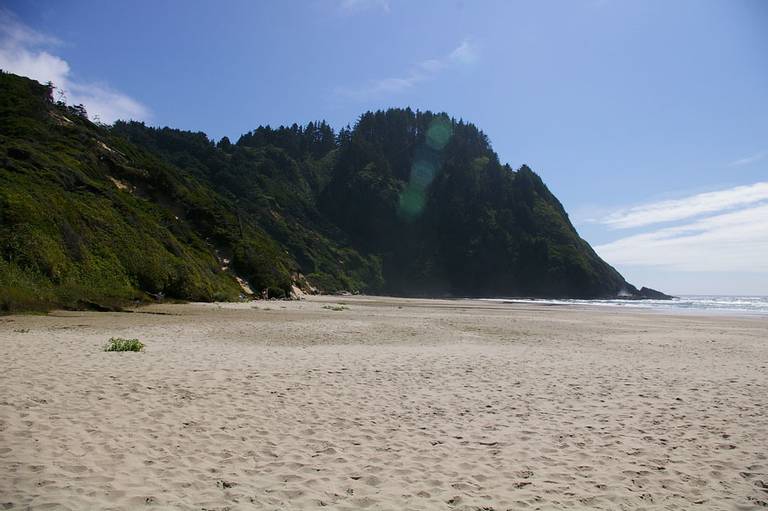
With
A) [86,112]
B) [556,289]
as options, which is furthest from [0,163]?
[556,289]

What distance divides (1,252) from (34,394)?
1948 cm

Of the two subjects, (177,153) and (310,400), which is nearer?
(310,400)

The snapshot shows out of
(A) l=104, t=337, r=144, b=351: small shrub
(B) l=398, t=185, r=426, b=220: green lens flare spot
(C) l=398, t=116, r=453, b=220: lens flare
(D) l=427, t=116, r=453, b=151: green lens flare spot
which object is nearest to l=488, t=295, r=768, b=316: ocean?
(A) l=104, t=337, r=144, b=351: small shrub

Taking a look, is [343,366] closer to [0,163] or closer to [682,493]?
[682,493]

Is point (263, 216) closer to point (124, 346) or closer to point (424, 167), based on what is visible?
point (424, 167)

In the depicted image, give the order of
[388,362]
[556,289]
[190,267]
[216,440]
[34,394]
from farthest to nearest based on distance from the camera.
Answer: [556,289] < [190,267] < [388,362] < [34,394] < [216,440]

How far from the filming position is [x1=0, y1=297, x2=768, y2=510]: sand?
5.69 metres

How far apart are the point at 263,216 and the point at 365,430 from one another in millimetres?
113173

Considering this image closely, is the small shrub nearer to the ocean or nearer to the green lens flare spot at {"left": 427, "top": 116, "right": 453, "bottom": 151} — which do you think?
the ocean

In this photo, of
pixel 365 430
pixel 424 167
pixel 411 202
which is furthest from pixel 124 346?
pixel 424 167

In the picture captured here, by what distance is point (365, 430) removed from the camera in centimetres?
802

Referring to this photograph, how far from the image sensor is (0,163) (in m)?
30.6

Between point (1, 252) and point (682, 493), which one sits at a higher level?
point (1, 252)

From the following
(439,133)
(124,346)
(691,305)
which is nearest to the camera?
(124,346)
